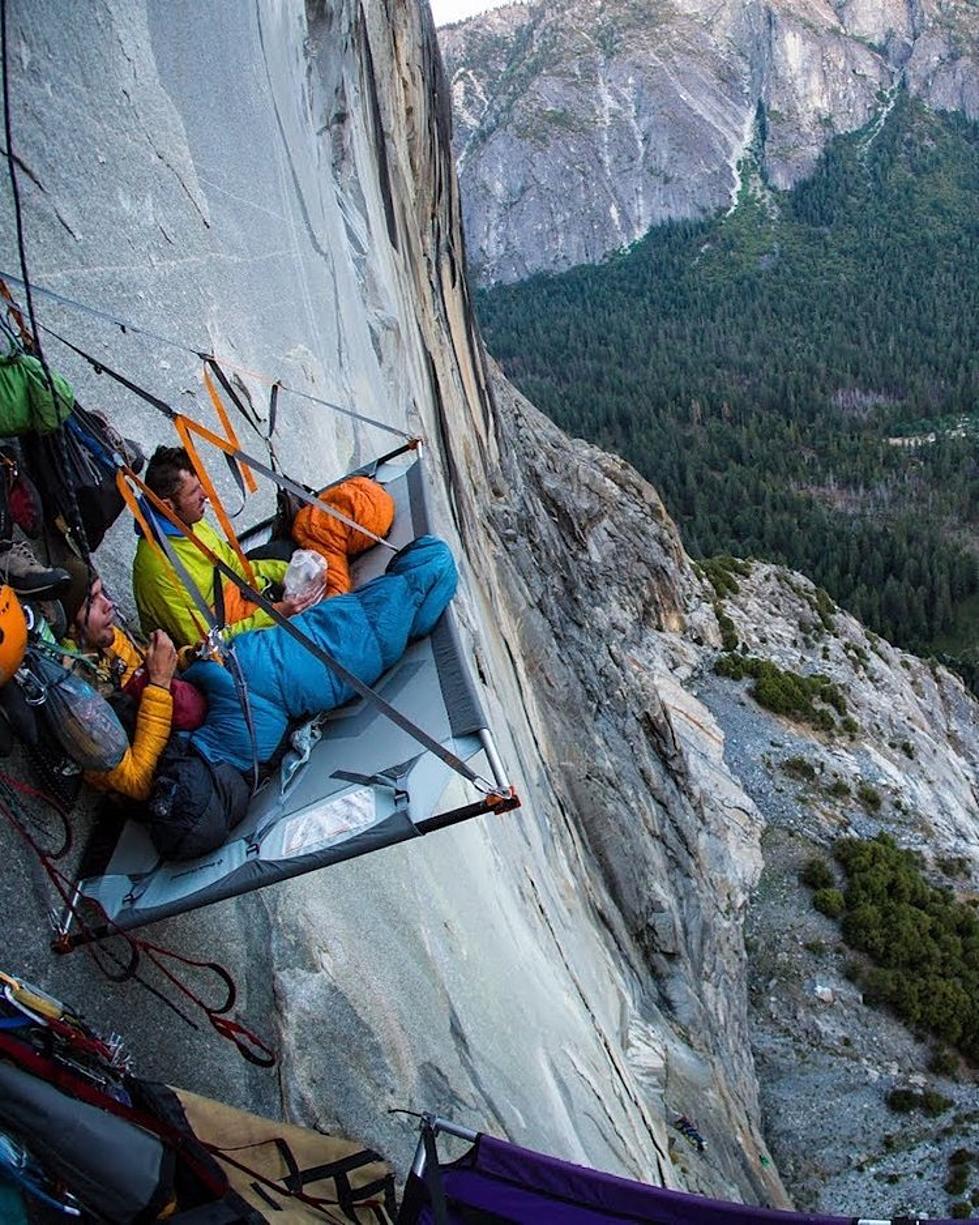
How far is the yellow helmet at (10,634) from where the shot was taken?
3.18 metres

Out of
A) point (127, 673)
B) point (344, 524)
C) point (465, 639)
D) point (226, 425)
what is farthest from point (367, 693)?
point (465, 639)

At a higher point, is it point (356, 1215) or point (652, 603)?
point (356, 1215)

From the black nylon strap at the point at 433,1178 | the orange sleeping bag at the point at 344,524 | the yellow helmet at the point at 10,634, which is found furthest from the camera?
the orange sleeping bag at the point at 344,524

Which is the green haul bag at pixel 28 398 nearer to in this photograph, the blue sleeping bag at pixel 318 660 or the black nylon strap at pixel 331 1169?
the blue sleeping bag at pixel 318 660

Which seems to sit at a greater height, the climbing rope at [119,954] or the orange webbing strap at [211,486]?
the orange webbing strap at [211,486]

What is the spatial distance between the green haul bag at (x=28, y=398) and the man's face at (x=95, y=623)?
2.51 ft

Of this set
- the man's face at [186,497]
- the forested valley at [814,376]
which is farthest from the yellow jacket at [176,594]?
the forested valley at [814,376]

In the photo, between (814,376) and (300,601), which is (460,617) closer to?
(300,601)

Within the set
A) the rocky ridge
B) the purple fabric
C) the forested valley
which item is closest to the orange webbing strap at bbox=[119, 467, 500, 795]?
the purple fabric

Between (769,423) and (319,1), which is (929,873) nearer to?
(319,1)

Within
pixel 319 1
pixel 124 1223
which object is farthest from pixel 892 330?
pixel 124 1223

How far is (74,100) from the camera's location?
20.4 ft

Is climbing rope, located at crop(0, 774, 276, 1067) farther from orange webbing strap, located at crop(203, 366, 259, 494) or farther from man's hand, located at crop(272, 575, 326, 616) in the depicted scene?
orange webbing strap, located at crop(203, 366, 259, 494)

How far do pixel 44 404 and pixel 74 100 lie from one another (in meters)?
3.24
